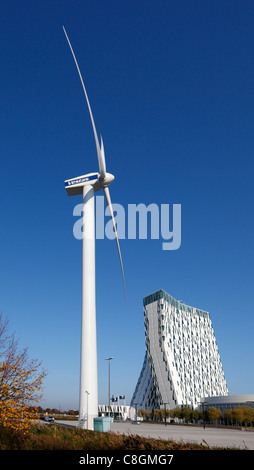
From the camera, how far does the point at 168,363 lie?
164 metres

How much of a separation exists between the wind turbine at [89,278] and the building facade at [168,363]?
120754 mm

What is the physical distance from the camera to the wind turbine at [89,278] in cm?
4575

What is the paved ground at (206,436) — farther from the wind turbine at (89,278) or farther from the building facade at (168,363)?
the building facade at (168,363)

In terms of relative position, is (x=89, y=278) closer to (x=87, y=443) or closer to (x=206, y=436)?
(x=206, y=436)

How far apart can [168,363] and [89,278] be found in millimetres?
124405

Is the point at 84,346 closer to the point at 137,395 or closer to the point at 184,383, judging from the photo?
the point at 184,383

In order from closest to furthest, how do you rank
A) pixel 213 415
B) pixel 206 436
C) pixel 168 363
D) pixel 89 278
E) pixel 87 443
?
pixel 87 443 < pixel 206 436 < pixel 89 278 < pixel 213 415 < pixel 168 363

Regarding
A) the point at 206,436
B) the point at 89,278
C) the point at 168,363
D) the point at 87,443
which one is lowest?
the point at 206,436

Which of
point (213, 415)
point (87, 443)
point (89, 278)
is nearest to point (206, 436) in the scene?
point (89, 278)

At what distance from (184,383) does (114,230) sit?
136 metres

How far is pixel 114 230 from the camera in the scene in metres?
51.6

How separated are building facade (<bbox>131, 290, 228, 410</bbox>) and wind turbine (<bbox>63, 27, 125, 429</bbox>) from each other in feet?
396
